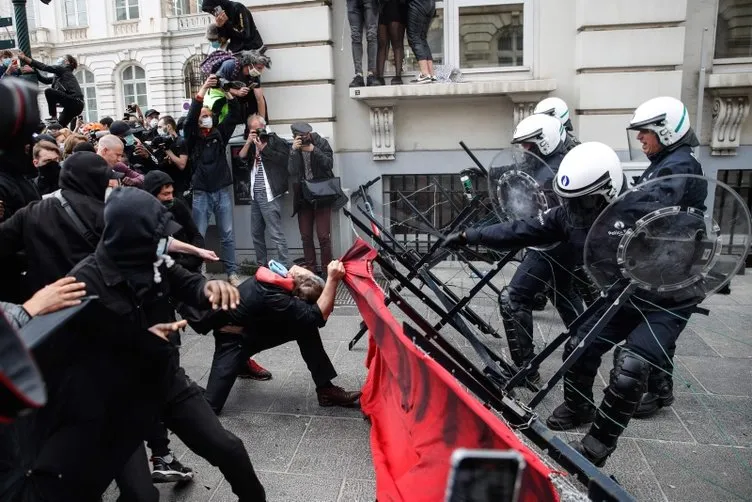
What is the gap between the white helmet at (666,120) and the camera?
3975 mm

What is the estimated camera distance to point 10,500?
6.31 ft

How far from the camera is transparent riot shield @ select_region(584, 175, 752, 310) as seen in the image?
117 inches

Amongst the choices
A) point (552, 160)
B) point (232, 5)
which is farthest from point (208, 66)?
point (552, 160)

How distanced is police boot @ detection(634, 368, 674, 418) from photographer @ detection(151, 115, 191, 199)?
5470 millimetres

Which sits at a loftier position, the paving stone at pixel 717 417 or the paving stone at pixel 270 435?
the paving stone at pixel 717 417

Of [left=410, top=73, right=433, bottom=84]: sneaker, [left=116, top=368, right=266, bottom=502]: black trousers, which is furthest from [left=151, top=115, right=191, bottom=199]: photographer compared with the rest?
[left=116, top=368, right=266, bottom=502]: black trousers

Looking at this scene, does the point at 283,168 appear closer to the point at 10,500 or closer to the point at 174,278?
the point at 174,278

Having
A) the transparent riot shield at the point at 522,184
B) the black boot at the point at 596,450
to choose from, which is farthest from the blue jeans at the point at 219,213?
the black boot at the point at 596,450

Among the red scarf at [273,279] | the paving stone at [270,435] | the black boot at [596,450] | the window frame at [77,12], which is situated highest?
the window frame at [77,12]

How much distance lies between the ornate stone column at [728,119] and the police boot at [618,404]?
18.5 feet

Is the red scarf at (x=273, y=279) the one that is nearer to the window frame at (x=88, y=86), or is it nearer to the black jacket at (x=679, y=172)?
the black jacket at (x=679, y=172)

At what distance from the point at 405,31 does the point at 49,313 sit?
7.11 meters

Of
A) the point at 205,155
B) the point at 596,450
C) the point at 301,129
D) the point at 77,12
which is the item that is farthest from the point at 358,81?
the point at 77,12

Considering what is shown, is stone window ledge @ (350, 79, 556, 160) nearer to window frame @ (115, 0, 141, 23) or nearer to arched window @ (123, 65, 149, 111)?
arched window @ (123, 65, 149, 111)
